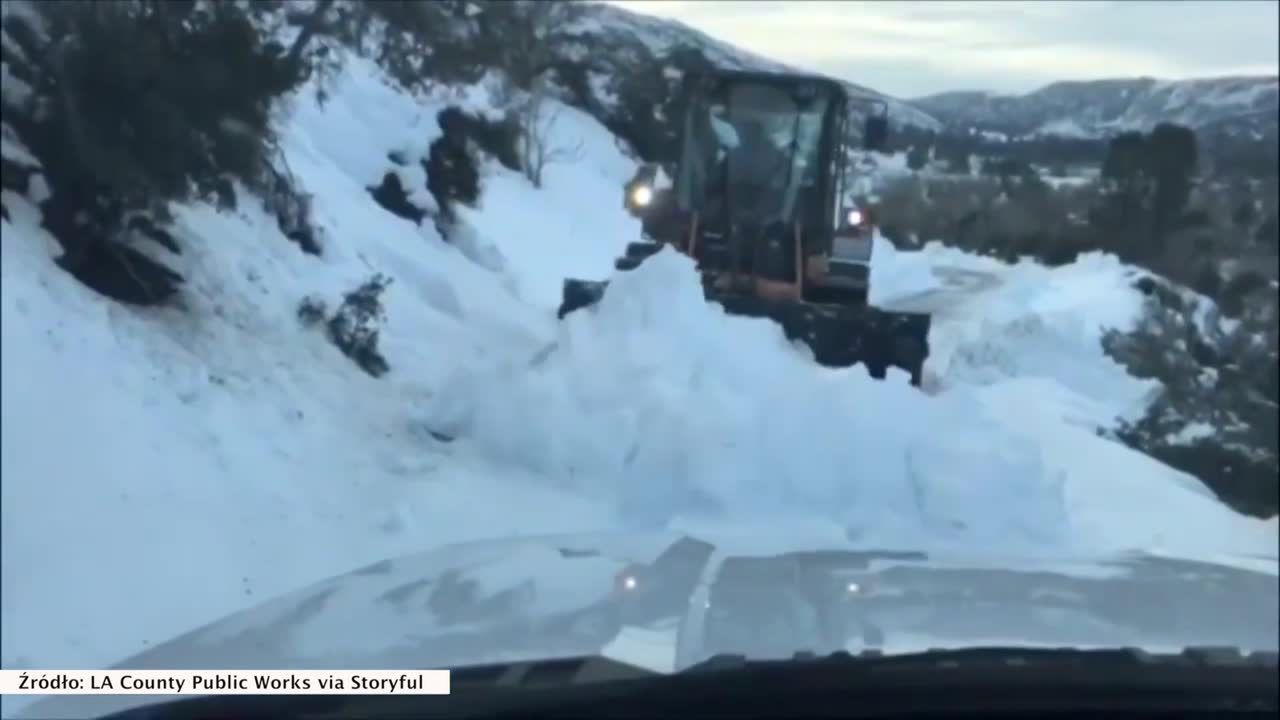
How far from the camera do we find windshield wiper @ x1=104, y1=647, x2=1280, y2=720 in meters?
1.87

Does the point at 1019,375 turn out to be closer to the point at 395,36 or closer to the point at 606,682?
the point at 395,36

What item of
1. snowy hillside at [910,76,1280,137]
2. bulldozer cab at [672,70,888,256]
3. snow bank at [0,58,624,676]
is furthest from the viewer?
snowy hillside at [910,76,1280,137]

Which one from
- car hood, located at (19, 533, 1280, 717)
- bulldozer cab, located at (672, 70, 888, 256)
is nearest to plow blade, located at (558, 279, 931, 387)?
bulldozer cab, located at (672, 70, 888, 256)

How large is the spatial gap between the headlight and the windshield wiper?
172 inches

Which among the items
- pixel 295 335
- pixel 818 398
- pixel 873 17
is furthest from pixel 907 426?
pixel 295 335

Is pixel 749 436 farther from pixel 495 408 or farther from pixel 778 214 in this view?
pixel 495 408

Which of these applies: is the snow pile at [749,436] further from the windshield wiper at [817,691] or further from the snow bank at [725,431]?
the windshield wiper at [817,691]

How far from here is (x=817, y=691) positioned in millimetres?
1937

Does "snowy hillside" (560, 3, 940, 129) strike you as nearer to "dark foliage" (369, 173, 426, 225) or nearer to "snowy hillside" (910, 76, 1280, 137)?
"snowy hillside" (910, 76, 1280, 137)

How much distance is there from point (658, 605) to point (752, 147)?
14.3ft

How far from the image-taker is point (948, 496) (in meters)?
6.62

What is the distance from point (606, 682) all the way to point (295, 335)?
452 cm

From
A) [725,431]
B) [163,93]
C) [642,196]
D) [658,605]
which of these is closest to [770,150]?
[642,196]

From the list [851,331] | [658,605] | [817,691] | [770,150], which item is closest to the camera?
[817,691]
